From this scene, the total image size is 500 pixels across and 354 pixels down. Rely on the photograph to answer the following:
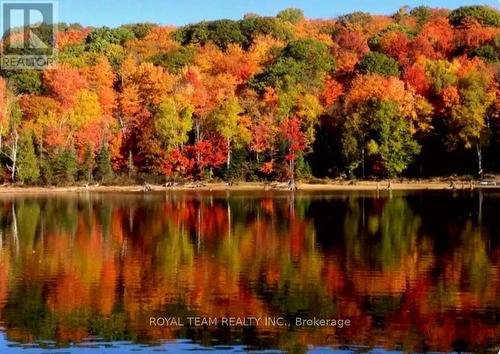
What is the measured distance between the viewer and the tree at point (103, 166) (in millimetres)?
58675

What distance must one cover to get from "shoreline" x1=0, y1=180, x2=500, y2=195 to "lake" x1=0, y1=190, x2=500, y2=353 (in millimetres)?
19300

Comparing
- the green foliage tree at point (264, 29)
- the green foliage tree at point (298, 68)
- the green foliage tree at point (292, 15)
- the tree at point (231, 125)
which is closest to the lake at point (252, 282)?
the tree at point (231, 125)

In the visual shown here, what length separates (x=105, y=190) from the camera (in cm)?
5738

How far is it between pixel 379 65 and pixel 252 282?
4807 cm

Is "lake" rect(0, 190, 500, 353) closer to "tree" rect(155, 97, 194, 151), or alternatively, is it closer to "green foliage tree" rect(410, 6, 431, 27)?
"tree" rect(155, 97, 194, 151)

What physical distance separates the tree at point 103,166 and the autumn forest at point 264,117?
8cm

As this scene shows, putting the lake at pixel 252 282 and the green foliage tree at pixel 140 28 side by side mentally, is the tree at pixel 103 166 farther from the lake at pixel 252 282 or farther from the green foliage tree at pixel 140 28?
the green foliage tree at pixel 140 28

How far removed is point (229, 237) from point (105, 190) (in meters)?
31.4

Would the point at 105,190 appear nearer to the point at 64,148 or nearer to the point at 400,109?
the point at 64,148

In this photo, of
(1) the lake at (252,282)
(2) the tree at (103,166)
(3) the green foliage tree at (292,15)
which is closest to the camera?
(1) the lake at (252,282)

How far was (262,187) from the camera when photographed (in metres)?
58.4

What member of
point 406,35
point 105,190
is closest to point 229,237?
point 105,190

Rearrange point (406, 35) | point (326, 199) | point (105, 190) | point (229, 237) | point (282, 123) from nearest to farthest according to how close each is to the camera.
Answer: point (229, 237) < point (326, 199) < point (105, 190) < point (282, 123) < point (406, 35)

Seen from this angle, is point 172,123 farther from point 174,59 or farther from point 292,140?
point 174,59
